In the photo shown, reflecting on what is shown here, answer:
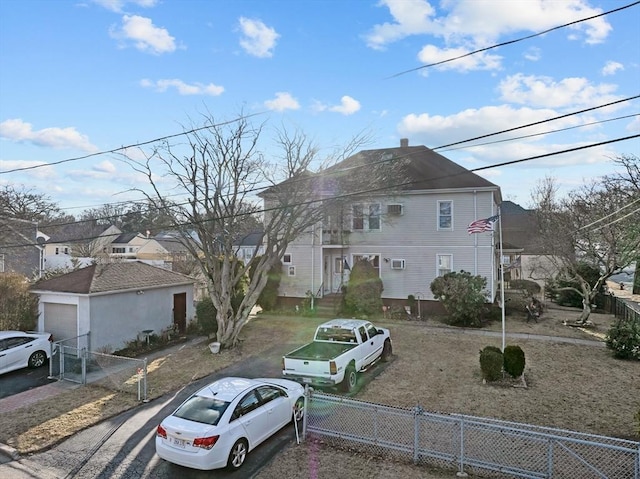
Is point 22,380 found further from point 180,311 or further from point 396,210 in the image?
point 396,210

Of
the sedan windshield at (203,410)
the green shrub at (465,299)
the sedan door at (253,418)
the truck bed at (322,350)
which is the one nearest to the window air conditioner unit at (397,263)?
the green shrub at (465,299)

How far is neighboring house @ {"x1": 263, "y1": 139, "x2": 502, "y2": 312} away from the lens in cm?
2239

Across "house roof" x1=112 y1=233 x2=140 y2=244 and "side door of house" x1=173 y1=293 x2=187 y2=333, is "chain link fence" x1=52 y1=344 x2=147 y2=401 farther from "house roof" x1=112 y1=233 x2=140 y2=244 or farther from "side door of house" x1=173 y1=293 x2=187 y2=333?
"house roof" x1=112 y1=233 x2=140 y2=244

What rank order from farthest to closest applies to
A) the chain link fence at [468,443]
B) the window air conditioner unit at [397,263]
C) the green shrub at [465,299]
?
the window air conditioner unit at [397,263]
the green shrub at [465,299]
the chain link fence at [468,443]

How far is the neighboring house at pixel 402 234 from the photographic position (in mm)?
22391

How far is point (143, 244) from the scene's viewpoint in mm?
64500

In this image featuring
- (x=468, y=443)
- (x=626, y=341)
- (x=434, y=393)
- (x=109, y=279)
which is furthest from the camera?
(x=109, y=279)

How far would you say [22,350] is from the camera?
14375mm

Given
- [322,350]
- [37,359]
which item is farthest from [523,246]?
[37,359]

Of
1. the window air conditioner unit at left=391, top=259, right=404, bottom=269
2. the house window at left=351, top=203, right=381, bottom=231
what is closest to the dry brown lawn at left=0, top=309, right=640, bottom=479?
the window air conditioner unit at left=391, top=259, right=404, bottom=269

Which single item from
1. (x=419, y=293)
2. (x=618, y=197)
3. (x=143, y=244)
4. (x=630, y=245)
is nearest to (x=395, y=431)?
(x=630, y=245)

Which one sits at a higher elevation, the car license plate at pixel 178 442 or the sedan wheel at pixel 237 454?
the car license plate at pixel 178 442

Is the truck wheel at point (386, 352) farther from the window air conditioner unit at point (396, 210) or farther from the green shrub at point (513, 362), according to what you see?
the window air conditioner unit at point (396, 210)

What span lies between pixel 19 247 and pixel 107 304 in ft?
51.8
